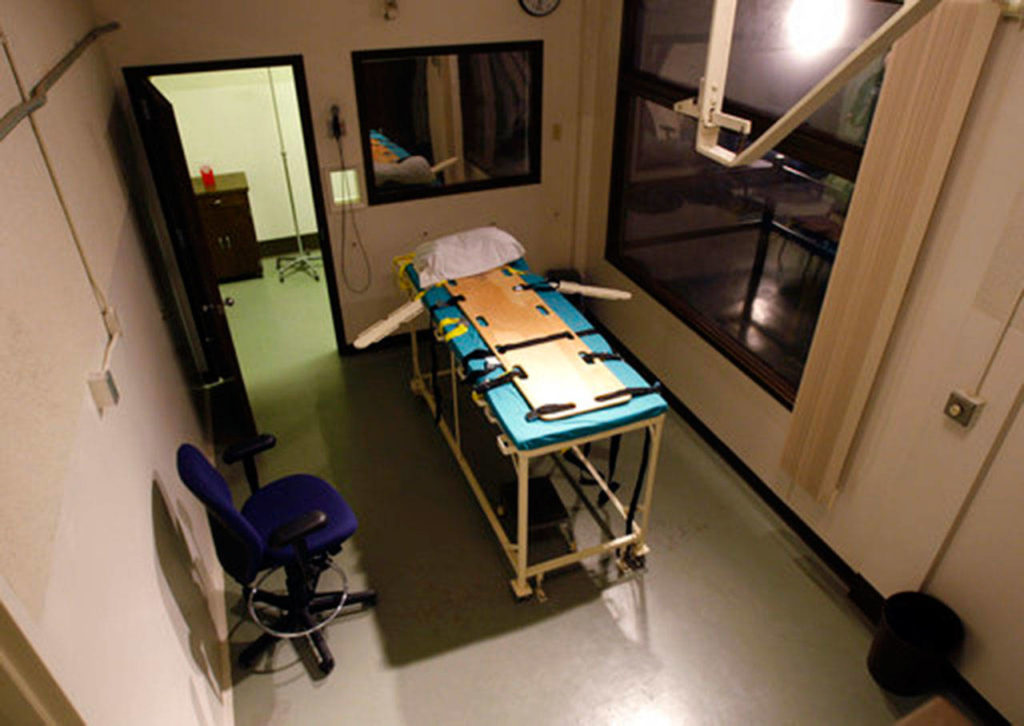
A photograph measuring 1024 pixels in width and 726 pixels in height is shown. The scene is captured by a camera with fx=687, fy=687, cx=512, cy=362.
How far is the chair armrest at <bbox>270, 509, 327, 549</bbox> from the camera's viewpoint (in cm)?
262

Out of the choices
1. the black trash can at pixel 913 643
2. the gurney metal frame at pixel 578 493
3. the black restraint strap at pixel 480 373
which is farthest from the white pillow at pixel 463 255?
the black trash can at pixel 913 643

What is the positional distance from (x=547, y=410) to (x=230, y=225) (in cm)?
413

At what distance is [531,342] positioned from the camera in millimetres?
3469

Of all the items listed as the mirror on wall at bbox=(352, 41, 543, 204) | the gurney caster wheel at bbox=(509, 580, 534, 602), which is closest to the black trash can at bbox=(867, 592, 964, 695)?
the gurney caster wheel at bbox=(509, 580, 534, 602)

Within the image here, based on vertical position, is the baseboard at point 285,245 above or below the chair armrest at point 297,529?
below

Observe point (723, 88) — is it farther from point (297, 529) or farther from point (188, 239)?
point (188, 239)

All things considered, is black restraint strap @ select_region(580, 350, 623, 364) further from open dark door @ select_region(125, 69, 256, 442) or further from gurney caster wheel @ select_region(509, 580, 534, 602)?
open dark door @ select_region(125, 69, 256, 442)

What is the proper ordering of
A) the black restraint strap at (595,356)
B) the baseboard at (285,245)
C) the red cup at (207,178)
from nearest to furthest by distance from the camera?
the black restraint strap at (595,356) → the red cup at (207,178) → the baseboard at (285,245)

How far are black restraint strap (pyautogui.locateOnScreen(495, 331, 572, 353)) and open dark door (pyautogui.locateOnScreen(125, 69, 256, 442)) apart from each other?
5.34 ft

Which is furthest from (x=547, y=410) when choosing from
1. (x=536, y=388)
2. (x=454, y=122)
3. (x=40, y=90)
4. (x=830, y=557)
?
(x=454, y=122)

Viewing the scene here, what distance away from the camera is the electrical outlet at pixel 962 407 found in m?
2.53

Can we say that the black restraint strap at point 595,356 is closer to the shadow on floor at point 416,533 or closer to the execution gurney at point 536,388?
the execution gurney at point 536,388

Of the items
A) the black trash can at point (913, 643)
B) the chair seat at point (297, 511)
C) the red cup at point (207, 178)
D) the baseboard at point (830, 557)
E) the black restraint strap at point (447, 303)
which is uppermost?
the red cup at point (207, 178)

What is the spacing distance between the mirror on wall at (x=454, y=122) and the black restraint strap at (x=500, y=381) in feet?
6.95
